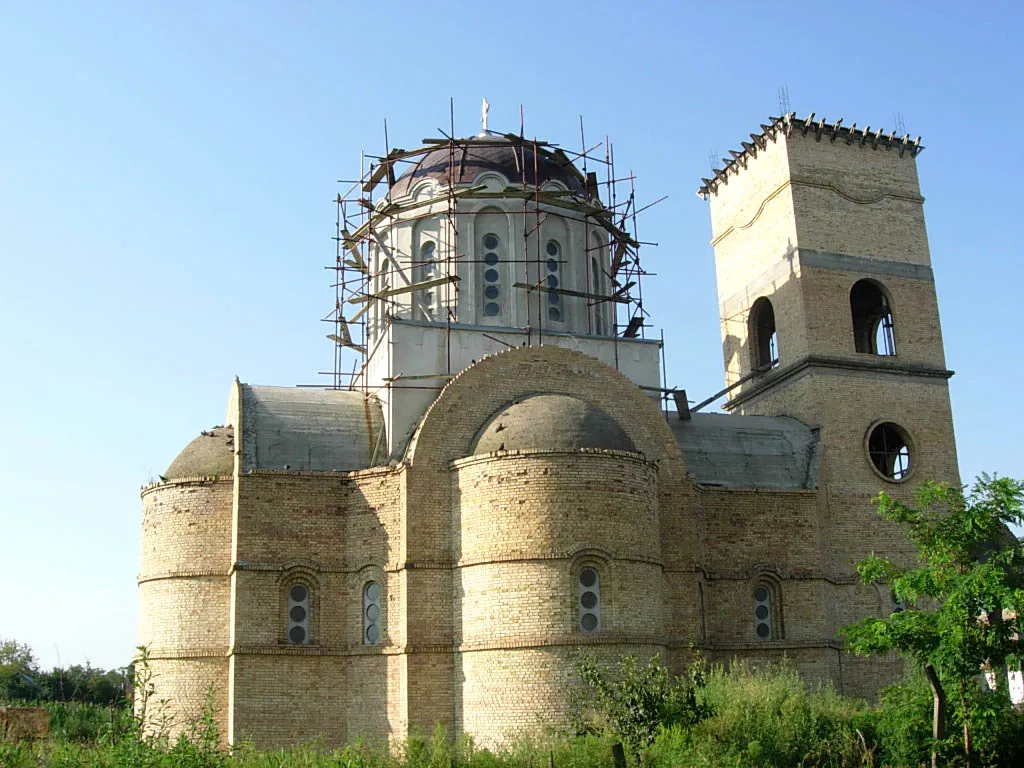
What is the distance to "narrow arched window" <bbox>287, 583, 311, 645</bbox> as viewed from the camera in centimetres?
1867

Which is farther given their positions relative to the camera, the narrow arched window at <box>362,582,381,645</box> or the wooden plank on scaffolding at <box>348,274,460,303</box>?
the wooden plank on scaffolding at <box>348,274,460,303</box>

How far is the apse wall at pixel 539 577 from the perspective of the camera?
17.1m

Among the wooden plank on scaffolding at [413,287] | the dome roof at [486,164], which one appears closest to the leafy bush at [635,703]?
the wooden plank on scaffolding at [413,287]

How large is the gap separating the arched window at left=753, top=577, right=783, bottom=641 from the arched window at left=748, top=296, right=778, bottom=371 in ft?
A: 19.9

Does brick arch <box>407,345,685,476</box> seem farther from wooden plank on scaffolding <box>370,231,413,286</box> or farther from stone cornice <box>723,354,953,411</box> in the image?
stone cornice <box>723,354,953,411</box>

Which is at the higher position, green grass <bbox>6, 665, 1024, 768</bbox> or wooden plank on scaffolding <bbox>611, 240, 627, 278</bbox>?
wooden plank on scaffolding <bbox>611, 240, 627, 278</bbox>

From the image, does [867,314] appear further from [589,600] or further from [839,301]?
[589,600]

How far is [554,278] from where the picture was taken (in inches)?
921

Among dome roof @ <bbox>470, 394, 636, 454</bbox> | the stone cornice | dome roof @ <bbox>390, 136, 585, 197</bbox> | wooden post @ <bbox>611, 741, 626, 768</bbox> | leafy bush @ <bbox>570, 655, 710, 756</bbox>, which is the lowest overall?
wooden post @ <bbox>611, 741, 626, 768</bbox>

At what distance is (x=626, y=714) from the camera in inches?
606

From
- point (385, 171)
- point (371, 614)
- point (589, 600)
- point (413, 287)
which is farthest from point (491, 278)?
point (589, 600)

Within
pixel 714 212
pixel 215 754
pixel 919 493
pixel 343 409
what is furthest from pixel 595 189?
pixel 215 754

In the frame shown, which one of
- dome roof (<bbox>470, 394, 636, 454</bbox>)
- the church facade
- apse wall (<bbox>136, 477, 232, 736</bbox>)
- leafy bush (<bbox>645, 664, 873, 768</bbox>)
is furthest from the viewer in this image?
apse wall (<bbox>136, 477, 232, 736</bbox>)

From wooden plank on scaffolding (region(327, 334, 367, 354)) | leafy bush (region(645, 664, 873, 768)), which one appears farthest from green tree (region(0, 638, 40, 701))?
leafy bush (region(645, 664, 873, 768))
